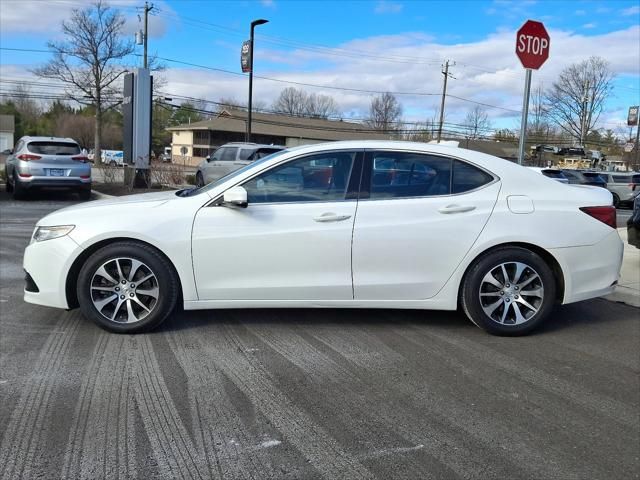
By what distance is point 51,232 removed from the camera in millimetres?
4582

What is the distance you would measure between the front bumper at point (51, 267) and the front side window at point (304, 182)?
1.48 meters

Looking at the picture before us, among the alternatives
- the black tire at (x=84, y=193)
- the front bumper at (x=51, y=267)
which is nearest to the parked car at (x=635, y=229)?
the front bumper at (x=51, y=267)

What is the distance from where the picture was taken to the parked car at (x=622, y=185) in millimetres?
23750

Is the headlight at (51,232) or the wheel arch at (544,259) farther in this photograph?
the wheel arch at (544,259)

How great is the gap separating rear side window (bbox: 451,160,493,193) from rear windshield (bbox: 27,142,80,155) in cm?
1268

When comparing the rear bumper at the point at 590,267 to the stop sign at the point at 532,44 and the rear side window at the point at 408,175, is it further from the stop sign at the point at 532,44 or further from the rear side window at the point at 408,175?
the stop sign at the point at 532,44

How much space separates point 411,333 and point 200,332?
1.76 m

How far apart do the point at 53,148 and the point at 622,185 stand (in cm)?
2163

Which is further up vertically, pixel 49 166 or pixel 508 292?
pixel 49 166

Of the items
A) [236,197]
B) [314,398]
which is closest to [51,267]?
[236,197]

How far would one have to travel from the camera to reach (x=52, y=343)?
4.39 metres

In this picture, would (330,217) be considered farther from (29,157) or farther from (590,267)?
(29,157)

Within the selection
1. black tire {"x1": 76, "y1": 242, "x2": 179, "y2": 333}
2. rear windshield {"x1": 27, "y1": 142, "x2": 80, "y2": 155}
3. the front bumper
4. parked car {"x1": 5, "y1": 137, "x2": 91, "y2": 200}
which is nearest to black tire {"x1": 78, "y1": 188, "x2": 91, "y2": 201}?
parked car {"x1": 5, "y1": 137, "x2": 91, "y2": 200}

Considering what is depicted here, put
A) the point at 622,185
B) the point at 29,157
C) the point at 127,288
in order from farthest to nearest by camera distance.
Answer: the point at 622,185 → the point at 29,157 → the point at 127,288
